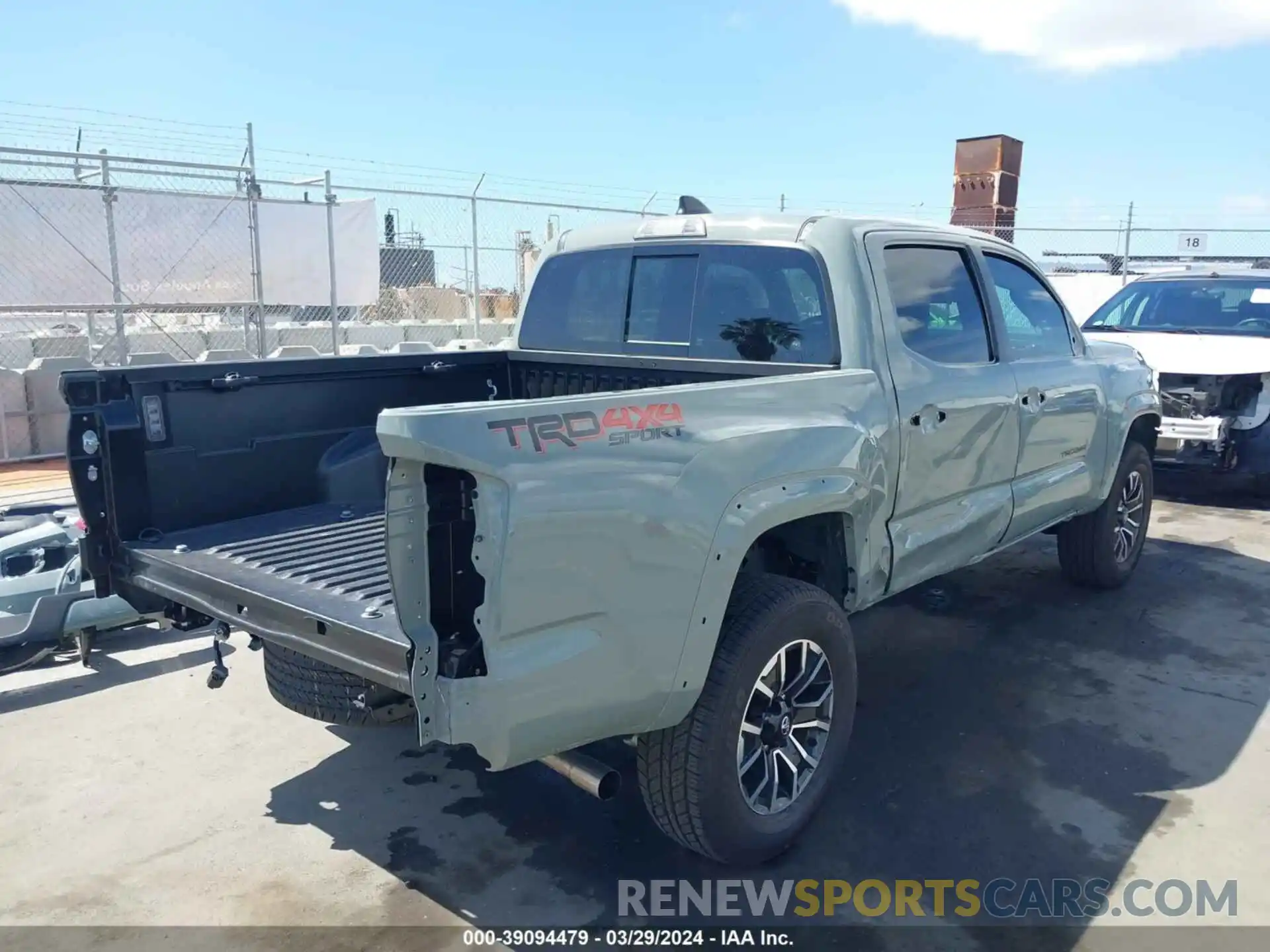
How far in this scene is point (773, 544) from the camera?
3.59 metres

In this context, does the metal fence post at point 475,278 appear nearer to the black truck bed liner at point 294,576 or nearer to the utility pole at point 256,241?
the utility pole at point 256,241

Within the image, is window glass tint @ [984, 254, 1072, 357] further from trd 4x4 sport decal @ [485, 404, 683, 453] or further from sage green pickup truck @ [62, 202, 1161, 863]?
trd 4x4 sport decal @ [485, 404, 683, 453]

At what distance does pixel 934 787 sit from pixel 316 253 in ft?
31.1

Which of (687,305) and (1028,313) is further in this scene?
(1028,313)

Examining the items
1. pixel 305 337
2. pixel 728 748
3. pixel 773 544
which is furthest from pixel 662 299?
pixel 305 337

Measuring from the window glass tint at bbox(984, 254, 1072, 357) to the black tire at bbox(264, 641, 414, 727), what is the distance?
3202 millimetres

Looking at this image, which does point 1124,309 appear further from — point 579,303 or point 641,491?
point 641,491

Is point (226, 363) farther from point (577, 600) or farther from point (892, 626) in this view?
point (892, 626)

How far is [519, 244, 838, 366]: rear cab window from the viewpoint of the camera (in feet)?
12.4

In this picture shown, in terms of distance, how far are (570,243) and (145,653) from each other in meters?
2.95

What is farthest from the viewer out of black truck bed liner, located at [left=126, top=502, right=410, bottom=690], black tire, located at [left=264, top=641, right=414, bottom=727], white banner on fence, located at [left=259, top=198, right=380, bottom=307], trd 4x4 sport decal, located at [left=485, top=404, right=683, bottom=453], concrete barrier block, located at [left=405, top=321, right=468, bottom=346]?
concrete barrier block, located at [left=405, top=321, right=468, bottom=346]

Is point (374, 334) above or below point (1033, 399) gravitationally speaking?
below

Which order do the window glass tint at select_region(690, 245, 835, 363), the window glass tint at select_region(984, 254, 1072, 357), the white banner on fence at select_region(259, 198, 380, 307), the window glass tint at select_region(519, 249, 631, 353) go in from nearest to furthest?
the window glass tint at select_region(690, 245, 835, 363), the window glass tint at select_region(519, 249, 631, 353), the window glass tint at select_region(984, 254, 1072, 357), the white banner on fence at select_region(259, 198, 380, 307)

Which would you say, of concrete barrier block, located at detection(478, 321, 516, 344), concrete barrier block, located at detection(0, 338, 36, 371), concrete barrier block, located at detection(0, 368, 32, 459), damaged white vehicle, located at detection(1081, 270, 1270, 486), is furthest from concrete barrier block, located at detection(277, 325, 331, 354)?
damaged white vehicle, located at detection(1081, 270, 1270, 486)
